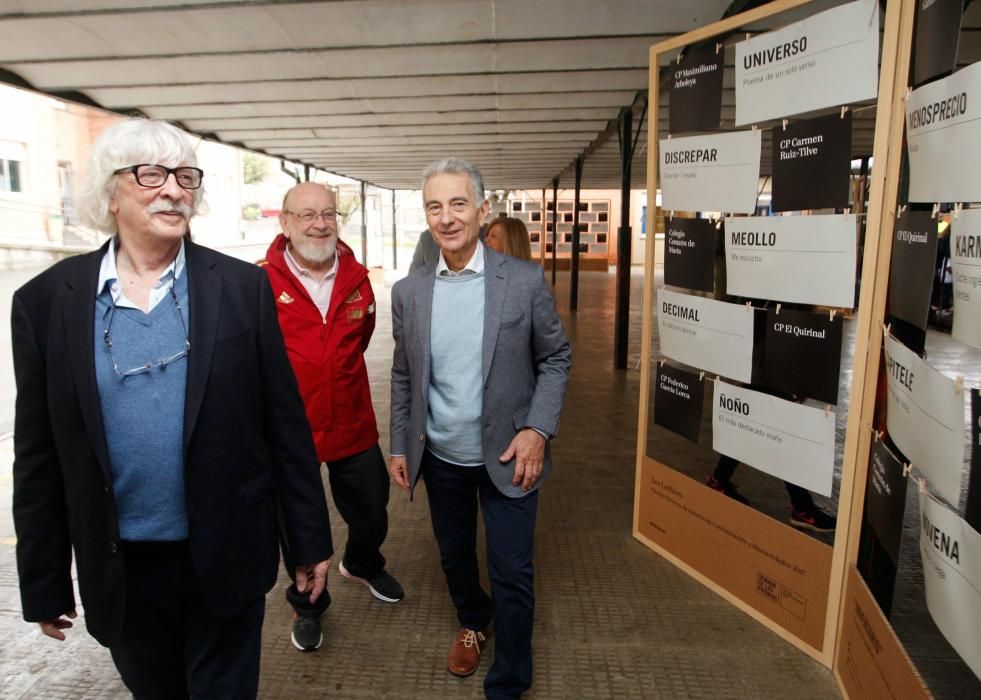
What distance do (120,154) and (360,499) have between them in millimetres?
1569

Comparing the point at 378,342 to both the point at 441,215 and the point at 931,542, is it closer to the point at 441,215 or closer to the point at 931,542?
the point at 441,215

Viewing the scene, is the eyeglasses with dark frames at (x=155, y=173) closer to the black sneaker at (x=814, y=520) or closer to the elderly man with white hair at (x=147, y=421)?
the elderly man with white hair at (x=147, y=421)

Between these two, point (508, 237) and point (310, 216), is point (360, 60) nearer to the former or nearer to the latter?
point (508, 237)

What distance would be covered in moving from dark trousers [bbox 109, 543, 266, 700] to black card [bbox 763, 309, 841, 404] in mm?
1905

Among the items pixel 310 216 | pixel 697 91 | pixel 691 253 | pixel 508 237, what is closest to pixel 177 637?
pixel 310 216

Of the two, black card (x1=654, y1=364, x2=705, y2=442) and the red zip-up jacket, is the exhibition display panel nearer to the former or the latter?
black card (x1=654, y1=364, x2=705, y2=442)

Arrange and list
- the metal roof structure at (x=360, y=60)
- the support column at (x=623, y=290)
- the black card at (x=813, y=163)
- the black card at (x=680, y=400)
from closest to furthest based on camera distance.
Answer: the black card at (x=813, y=163) < the black card at (x=680, y=400) < the metal roof structure at (x=360, y=60) < the support column at (x=623, y=290)

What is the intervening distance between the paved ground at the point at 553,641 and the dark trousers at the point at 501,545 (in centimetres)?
19

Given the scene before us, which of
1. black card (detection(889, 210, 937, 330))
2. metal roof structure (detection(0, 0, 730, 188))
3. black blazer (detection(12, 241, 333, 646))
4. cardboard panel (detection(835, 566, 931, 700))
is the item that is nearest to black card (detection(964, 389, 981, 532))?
black card (detection(889, 210, 937, 330))

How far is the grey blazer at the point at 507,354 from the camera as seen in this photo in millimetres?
1985

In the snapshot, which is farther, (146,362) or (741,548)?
(741,548)

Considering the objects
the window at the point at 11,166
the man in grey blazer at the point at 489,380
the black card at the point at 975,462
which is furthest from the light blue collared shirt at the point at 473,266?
the window at the point at 11,166

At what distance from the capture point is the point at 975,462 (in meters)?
1.41

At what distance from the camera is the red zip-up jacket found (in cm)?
230
